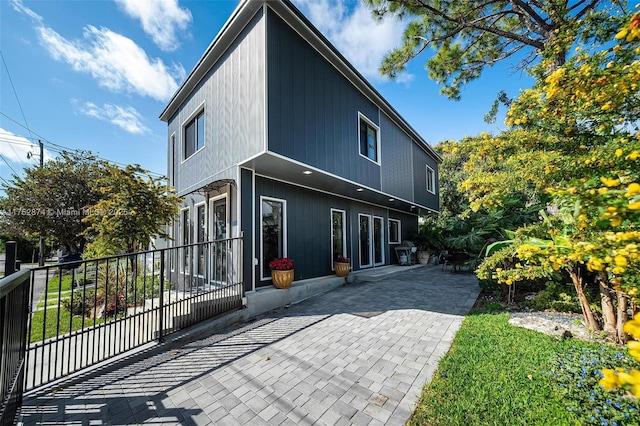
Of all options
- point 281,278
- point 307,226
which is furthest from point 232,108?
point 281,278

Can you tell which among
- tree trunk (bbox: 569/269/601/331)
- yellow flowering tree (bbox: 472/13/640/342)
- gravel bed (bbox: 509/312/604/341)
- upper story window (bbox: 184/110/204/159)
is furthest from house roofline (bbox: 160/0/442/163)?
gravel bed (bbox: 509/312/604/341)

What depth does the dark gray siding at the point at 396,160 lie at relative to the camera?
963cm

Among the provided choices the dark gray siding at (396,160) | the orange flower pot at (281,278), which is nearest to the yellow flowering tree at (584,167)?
the orange flower pot at (281,278)

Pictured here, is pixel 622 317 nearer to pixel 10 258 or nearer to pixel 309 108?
pixel 309 108

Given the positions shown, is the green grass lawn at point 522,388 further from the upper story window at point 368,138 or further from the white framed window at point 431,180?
the white framed window at point 431,180

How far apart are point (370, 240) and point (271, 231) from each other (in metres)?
5.06

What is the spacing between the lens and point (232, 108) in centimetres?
637

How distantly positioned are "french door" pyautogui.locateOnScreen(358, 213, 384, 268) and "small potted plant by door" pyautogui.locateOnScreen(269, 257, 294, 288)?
13.9 ft

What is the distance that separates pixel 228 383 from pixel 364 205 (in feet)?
27.2

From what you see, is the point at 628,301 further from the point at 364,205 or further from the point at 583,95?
the point at 364,205

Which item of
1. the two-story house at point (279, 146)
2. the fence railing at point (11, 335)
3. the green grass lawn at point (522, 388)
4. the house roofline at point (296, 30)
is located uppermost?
the house roofline at point (296, 30)

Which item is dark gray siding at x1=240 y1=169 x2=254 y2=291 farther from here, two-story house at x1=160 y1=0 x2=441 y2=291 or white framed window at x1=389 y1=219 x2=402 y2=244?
white framed window at x1=389 y1=219 x2=402 y2=244

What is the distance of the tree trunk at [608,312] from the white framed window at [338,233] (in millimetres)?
5910

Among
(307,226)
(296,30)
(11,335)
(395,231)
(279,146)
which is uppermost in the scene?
(296,30)
